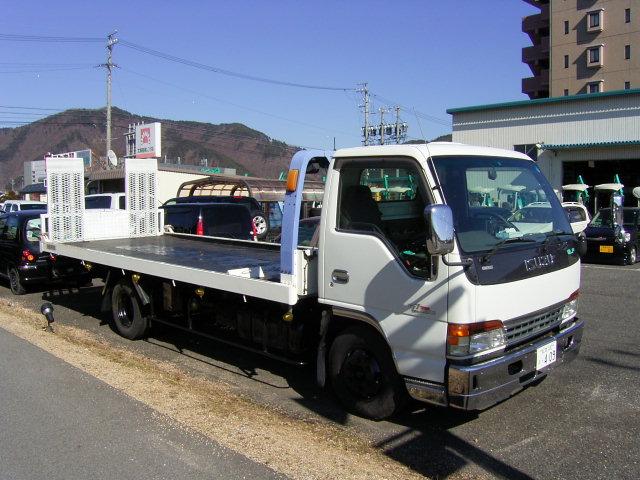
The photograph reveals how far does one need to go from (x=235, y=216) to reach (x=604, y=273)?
353 inches

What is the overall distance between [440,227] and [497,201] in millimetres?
1238

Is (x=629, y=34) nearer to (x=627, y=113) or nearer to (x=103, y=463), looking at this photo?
(x=627, y=113)

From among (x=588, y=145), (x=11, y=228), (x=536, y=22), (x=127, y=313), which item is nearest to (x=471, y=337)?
(x=127, y=313)

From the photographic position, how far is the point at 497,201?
4.92 meters

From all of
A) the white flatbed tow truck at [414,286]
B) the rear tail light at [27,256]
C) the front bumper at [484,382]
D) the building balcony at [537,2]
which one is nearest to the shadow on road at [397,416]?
the white flatbed tow truck at [414,286]

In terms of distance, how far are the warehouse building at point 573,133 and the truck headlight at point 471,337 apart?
79.0 ft

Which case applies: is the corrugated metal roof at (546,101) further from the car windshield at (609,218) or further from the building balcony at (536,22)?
the building balcony at (536,22)

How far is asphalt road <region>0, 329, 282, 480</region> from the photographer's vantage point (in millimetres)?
4117

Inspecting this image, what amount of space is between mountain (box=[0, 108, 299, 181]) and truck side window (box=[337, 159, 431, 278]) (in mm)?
118079

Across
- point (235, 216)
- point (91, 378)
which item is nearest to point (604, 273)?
point (235, 216)

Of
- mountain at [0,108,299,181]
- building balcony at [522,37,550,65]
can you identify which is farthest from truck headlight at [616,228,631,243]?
mountain at [0,108,299,181]

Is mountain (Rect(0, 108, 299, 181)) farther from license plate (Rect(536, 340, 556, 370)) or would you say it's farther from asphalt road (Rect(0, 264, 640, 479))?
license plate (Rect(536, 340, 556, 370))

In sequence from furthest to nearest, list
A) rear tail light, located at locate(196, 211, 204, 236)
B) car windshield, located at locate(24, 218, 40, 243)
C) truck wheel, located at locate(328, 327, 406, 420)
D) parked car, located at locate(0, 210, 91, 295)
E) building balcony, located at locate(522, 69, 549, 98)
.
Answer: building balcony, located at locate(522, 69, 549, 98), rear tail light, located at locate(196, 211, 204, 236), car windshield, located at locate(24, 218, 40, 243), parked car, located at locate(0, 210, 91, 295), truck wheel, located at locate(328, 327, 406, 420)

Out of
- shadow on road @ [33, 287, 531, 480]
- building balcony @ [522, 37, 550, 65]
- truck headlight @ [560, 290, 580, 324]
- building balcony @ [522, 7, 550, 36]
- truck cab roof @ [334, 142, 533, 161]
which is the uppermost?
building balcony @ [522, 7, 550, 36]
